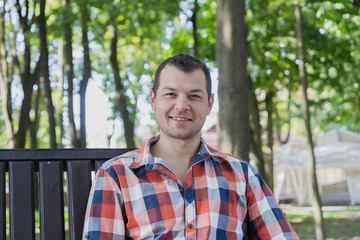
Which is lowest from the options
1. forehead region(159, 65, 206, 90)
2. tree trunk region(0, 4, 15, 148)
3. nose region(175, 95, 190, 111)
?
nose region(175, 95, 190, 111)

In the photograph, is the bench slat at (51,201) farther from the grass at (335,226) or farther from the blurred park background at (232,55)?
the grass at (335,226)

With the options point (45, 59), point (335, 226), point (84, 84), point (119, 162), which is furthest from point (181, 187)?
point (84, 84)

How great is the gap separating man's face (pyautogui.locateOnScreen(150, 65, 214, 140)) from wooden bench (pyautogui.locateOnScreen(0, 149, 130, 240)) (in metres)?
0.39

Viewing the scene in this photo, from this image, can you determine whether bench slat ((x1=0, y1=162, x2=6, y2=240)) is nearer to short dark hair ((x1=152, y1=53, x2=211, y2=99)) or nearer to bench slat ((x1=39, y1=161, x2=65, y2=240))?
bench slat ((x1=39, y1=161, x2=65, y2=240))

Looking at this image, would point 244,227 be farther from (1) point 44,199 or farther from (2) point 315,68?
(2) point 315,68

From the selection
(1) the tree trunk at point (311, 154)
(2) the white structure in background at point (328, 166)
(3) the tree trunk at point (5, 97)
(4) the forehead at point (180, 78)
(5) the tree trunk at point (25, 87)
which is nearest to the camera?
(4) the forehead at point (180, 78)

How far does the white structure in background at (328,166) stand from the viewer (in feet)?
70.5

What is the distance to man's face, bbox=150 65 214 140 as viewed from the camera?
2584 mm

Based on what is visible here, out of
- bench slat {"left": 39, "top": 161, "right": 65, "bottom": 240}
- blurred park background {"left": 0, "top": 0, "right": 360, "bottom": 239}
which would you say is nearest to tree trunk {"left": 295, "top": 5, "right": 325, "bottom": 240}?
blurred park background {"left": 0, "top": 0, "right": 360, "bottom": 239}

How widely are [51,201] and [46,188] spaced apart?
7 cm

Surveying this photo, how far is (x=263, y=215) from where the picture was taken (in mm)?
2588

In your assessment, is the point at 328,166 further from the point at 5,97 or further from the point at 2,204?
the point at 2,204

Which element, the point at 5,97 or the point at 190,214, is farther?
the point at 5,97

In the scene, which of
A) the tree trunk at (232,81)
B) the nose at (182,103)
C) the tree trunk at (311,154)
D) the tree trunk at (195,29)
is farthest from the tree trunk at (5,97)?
the nose at (182,103)
